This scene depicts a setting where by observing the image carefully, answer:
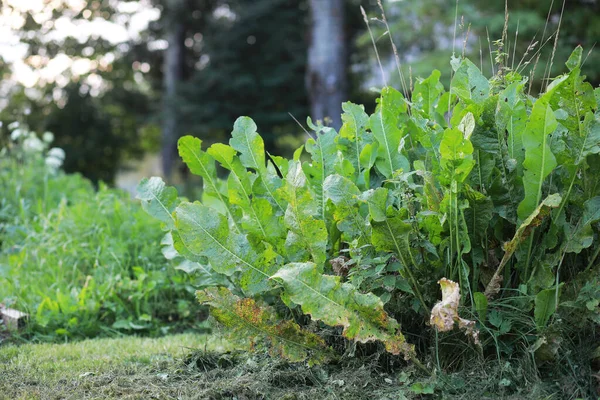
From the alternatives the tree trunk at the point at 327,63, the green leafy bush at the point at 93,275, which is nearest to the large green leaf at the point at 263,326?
the green leafy bush at the point at 93,275

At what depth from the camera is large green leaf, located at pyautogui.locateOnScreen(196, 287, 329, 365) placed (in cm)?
200

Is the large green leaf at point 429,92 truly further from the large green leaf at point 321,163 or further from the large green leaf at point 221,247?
→ the large green leaf at point 221,247

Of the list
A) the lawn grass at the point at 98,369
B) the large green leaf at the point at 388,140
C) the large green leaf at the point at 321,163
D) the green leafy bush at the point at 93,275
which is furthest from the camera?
the green leafy bush at the point at 93,275

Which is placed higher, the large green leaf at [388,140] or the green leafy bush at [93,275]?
the large green leaf at [388,140]

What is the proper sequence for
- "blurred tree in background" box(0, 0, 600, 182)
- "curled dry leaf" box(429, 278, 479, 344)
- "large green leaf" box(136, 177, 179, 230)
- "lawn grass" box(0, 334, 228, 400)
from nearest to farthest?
"curled dry leaf" box(429, 278, 479, 344)
"lawn grass" box(0, 334, 228, 400)
"large green leaf" box(136, 177, 179, 230)
"blurred tree in background" box(0, 0, 600, 182)

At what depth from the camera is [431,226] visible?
1.96m

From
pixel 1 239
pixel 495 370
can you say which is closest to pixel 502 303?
pixel 495 370

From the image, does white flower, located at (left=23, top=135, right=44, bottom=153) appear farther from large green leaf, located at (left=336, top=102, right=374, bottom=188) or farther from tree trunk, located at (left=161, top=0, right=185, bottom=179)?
tree trunk, located at (left=161, top=0, right=185, bottom=179)

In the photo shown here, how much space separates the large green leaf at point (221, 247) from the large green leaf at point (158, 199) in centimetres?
39

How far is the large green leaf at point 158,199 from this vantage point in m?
2.43

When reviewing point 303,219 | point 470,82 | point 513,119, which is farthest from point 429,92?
point 303,219

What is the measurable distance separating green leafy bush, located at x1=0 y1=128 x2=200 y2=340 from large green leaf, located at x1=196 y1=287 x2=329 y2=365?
611 mm

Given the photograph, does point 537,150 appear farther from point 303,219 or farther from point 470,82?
point 303,219

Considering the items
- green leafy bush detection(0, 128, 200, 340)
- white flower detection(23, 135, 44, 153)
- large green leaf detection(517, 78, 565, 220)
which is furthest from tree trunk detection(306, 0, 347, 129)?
large green leaf detection(517, 78, 565, 220)
